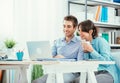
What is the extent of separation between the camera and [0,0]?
3840 millimetres

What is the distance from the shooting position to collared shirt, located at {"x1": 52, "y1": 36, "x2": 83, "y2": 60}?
3190mm

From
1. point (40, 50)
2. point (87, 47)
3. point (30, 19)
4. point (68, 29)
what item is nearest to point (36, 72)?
point (30, 19)

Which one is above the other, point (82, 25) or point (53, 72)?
point (82, 25)

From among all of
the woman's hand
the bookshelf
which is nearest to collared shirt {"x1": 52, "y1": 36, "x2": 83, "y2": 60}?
the woman's hand

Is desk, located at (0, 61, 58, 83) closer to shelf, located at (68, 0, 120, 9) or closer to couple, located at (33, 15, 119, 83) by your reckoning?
couple, located at (33, 15, 119, 83)

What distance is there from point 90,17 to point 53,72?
90.5 inches

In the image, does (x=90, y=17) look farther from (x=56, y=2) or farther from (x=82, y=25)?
→ (x=82, y=25)

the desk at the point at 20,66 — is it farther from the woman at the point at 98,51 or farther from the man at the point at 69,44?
the woman at the point at 98,51

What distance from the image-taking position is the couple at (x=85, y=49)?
9.40ft

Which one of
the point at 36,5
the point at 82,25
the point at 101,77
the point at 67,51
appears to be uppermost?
the point at 36,5

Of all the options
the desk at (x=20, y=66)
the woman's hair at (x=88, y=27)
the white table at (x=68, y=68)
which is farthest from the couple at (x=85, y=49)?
the white table at (x=68, y=68)

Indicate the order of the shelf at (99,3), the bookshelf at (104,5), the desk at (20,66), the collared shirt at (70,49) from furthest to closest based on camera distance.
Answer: the shelf at (99,3)
the bookshelf at (104,5)
the collared shirt at (70,49)
the desk at (20,66)

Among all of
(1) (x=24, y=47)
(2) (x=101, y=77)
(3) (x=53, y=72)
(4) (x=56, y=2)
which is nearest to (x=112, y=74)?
(2) (x=101, y=77)

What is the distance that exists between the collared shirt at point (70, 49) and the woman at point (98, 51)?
0.13 metres
